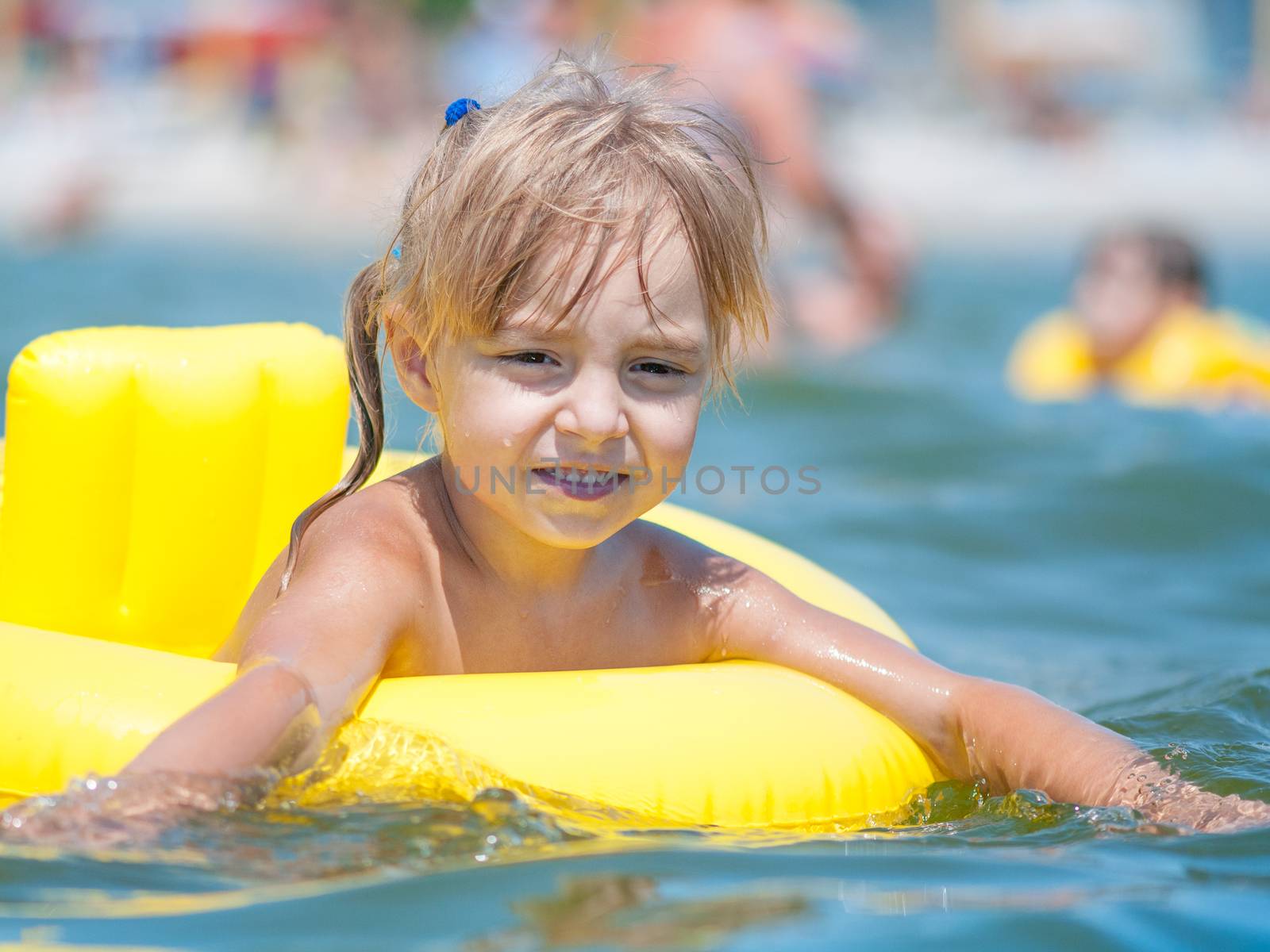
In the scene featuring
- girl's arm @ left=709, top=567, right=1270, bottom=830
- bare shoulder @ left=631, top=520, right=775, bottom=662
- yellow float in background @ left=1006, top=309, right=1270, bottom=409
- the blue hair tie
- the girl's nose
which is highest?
yellow float in background @ left=1006, top=309, right=1270, bottom=409

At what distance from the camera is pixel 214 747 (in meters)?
1.86

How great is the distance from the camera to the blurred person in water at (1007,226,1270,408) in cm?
678

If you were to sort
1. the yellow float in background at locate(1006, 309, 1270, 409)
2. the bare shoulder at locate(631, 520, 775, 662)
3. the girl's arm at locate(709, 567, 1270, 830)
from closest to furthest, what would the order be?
the girl's arm at locate(709, 567, 1270, 830)
the bare shoulder at locate(631, 520, 775, 662)
the yellow float in background at locate(1006, 309, 1270, 409)

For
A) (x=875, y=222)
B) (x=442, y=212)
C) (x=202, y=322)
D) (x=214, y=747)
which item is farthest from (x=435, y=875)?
(x=202, y=322)

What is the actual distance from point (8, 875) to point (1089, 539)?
386 cm

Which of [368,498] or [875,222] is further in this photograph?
[875,222]

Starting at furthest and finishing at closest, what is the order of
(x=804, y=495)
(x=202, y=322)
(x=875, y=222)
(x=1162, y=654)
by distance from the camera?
(x=202, y=322) < (x=875, y=222) < (x=804, y=495) < (x=1162, y=654)

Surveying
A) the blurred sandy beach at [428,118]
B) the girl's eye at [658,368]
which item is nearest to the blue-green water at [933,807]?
the girl's eye at [658,368]

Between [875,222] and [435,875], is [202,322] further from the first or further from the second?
[435,875]

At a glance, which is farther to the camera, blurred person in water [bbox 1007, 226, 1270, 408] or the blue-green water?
blurred person in water [bbox 1007, 226, 1270, 408]

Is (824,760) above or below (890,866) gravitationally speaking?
above

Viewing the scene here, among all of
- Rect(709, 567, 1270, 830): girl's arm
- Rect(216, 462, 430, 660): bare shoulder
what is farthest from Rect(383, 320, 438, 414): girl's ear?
Rect(709, 567, 1270, 830): girl's arm

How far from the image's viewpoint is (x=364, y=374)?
92.6 inches

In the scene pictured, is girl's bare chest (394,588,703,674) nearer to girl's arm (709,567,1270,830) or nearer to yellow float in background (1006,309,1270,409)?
girl's arm (709,567,1270,830)
